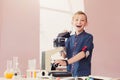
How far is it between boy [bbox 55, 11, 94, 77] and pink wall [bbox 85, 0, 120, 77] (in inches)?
1.7

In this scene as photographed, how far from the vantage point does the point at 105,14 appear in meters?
1.67

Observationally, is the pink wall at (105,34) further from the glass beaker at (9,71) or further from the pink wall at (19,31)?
the glass beaker at (9,71)

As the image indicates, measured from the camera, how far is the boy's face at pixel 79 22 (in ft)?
5.59

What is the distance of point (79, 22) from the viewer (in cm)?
171

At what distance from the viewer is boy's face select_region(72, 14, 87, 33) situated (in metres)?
1.70

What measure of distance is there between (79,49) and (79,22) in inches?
8.3

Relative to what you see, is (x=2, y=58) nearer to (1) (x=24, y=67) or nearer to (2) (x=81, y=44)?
(1) (x=24, y=67)

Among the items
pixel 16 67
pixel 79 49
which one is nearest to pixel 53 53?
pixel 79 49

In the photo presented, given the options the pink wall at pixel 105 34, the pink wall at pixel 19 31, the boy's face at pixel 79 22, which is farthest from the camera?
the pink wall at pixel 19 31

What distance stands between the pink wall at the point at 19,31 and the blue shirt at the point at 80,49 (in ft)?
1.06

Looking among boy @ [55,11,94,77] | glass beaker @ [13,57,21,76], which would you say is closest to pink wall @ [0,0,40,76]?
glass beaker @ [13,57,21,76]

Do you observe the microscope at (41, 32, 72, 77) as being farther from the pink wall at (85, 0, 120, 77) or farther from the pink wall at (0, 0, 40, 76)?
the pink wall at (85, 0, 120, 77)

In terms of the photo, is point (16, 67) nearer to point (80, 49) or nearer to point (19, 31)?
Answer: point (19, 31)

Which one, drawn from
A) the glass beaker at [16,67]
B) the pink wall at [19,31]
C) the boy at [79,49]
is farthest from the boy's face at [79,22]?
the glass beaker at [16,67]
